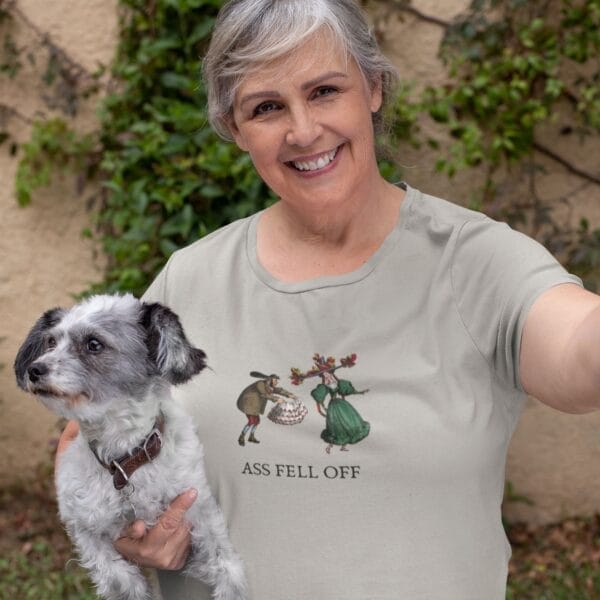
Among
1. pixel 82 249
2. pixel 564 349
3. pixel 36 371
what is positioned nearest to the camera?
pixel 564 349

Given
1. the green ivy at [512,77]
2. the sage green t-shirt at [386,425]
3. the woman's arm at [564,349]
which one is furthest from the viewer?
the green ivy at [512,77]

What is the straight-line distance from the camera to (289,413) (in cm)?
200

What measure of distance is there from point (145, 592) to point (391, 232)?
1.05 m

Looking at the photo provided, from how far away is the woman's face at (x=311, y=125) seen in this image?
78.7 inches

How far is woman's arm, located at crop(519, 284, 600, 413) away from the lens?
62.5 inches

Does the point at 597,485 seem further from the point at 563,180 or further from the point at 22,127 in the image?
the point at 22,127

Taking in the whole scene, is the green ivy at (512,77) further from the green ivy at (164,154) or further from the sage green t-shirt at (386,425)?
the sage green t-shirt at (386,425)

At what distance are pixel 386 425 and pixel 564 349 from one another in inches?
17.9

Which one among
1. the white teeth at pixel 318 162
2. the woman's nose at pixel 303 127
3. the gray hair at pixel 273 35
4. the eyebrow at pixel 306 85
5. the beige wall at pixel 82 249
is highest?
the gray hair at pixel 273 35

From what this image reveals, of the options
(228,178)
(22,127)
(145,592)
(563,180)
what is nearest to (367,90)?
(145,592)

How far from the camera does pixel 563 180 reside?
13.9 ft

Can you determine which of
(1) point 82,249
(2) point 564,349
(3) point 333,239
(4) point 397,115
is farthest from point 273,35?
(1) point 82,249

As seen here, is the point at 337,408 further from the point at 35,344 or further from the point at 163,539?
the point at 35,344

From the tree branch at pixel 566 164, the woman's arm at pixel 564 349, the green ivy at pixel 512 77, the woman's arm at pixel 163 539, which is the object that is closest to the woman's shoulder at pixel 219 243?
the woman's arm at pixel 163 539
